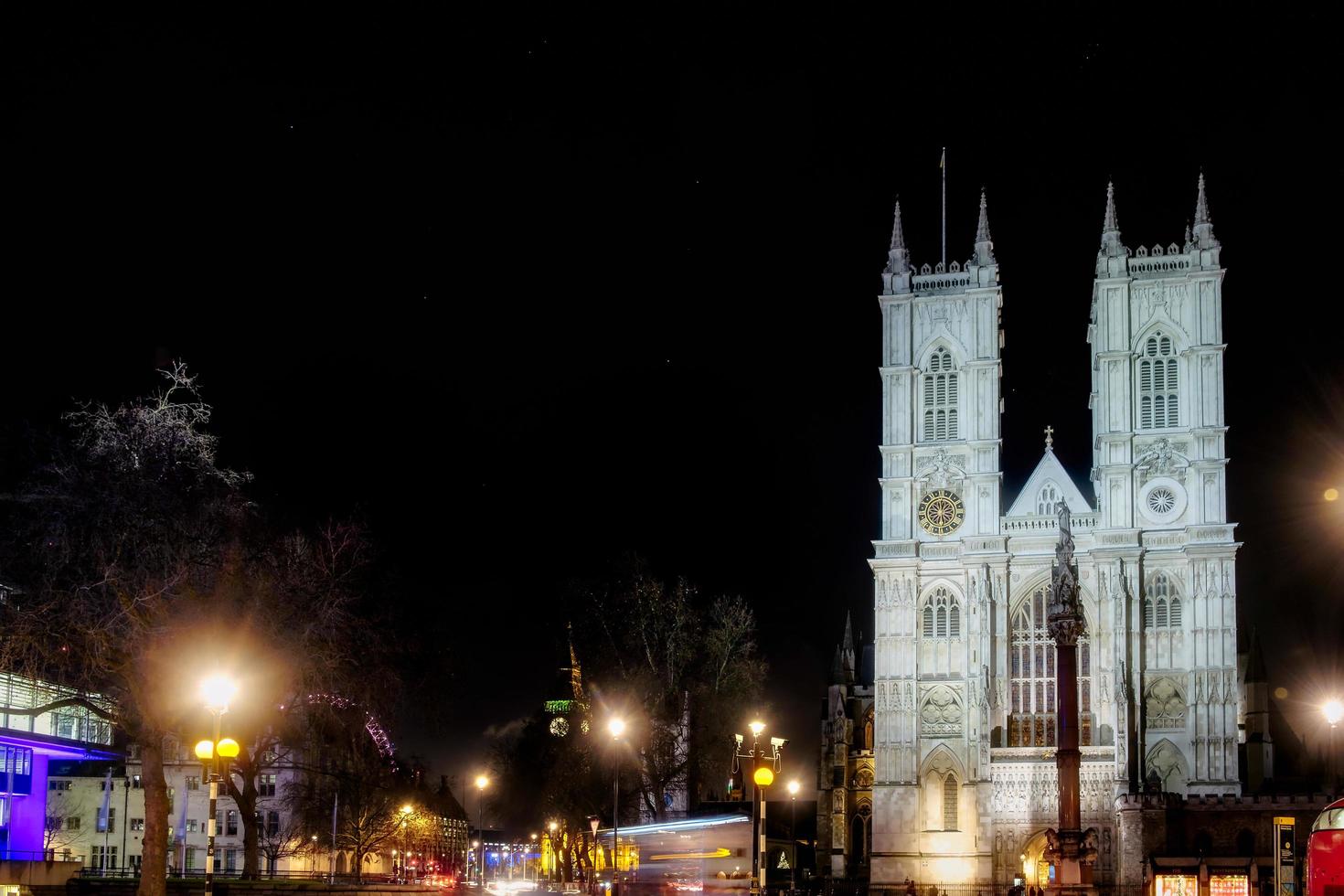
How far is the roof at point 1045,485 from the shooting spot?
72.4m

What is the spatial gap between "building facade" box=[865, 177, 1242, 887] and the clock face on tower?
0.08m

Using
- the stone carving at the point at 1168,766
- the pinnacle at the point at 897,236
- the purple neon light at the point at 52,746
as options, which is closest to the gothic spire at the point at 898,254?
the pinnacle at the point at 897,236

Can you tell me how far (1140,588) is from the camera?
68.6 metres

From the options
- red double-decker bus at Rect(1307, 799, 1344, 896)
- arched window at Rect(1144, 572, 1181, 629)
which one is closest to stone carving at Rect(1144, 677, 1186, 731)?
arched window at Rect(1144, 572, 1181, 629)

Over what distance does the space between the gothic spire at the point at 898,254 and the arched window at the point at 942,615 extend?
14969 mm

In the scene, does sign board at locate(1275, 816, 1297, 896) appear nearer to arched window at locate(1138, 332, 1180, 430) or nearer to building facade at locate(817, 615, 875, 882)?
arched window at locate(1138, 332, 1180, 430)

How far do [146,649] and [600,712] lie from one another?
93.5 feet

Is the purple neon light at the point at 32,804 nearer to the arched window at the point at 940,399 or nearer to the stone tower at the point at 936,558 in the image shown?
the stone tower at the point at 936,558

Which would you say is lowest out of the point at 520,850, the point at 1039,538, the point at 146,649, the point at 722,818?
the point at 520,850

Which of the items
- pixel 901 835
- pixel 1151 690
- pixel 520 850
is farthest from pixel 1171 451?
pixel 520 850

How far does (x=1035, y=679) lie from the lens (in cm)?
6969

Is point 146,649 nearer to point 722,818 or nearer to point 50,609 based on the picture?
point 50,609

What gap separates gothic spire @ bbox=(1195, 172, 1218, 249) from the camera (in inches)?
2835

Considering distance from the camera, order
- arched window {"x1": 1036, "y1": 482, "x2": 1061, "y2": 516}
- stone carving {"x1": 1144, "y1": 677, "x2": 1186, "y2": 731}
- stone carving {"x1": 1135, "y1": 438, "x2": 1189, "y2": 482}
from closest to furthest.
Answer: stone carving {"x1": 1144, "y1": 677, "x2": 1186, "y2": 731} → stone carving {"x1": 1135, "y1": 438, "x2": 1189, "y2": 482} → arched window {"x1": 1036, "y1": 482, "x2": 1061, "y2": 516}
